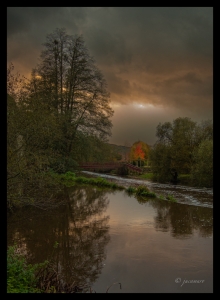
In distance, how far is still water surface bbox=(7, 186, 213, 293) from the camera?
662 centimetres

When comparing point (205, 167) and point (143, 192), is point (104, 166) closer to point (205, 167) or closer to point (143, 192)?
point (205, 167)

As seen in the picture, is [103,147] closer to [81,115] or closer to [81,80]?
[81,115]

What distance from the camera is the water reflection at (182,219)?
10984 millimetres

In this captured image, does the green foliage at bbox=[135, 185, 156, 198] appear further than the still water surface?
Yes

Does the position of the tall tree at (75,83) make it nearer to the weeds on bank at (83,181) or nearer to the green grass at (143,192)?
the weeds on bank at (83,181)

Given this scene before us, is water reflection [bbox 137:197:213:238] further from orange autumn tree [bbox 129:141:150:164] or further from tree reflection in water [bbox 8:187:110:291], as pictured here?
orange autumn tree [bbox 129:141:150:164]

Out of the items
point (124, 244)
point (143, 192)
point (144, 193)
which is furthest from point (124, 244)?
point (143, 192)

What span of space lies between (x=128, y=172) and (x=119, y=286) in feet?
128

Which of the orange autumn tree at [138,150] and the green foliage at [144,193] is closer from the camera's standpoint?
the green foliage at [144,193]

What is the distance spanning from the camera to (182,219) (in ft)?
42.6

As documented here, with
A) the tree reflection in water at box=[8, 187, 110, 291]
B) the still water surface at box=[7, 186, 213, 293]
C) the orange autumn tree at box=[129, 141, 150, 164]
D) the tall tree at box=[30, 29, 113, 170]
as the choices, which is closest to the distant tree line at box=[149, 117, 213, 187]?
the tall tree at box=[30, 29, 113, 170]

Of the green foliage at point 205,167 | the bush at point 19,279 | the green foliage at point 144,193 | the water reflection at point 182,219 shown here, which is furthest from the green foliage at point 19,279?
the green foliage at point 205,167
